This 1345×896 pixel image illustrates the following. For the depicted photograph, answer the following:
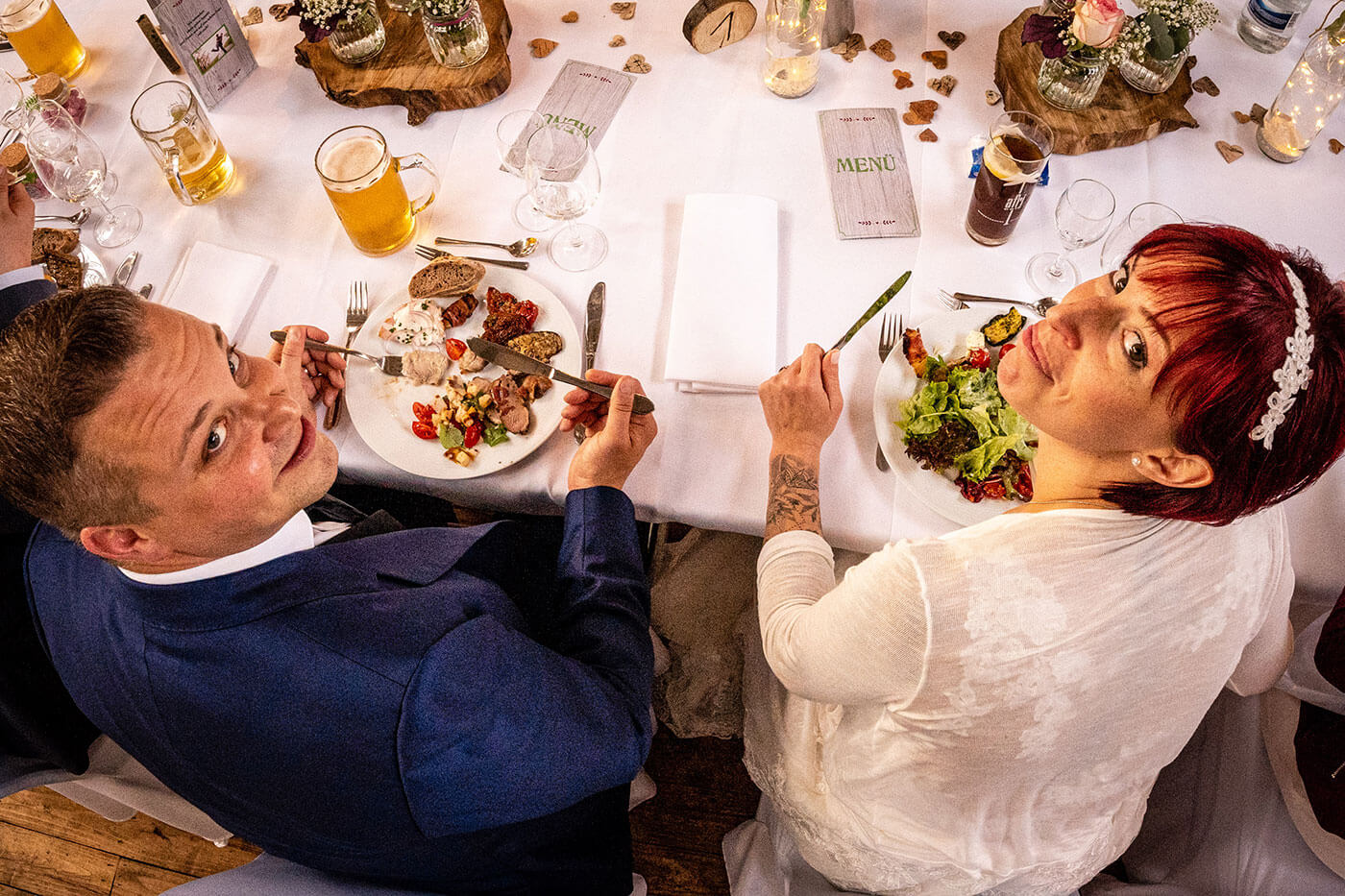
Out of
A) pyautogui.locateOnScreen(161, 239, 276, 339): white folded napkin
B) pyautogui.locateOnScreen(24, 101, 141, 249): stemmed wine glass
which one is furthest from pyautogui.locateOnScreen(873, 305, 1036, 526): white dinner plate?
pyautogui.locateOnScreen(24, 101, 141, 249): stemmed wine glass

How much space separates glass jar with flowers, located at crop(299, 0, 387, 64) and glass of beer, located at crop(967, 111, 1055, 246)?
4.83 ft

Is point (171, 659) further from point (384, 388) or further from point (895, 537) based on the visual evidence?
point (895, 537)

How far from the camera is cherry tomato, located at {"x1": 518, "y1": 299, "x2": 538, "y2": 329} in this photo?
1.75 meters

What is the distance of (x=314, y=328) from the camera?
174cm

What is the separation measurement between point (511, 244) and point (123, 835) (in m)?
2.24

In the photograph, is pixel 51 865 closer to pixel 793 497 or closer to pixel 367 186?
pixel 367 186

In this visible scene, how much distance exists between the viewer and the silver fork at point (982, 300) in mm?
1714

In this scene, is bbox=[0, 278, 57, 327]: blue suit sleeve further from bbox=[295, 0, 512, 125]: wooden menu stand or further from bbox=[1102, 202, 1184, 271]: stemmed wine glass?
Result: bbox=[1102, 202, 1184, 271]: stemmed wine glass

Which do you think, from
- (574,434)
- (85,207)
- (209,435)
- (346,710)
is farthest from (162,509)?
(85,207)

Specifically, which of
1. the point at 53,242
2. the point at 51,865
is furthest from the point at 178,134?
the point at 51,865

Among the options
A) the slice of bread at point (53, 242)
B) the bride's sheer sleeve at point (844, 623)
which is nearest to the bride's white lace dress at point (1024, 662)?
the bride's sheer sleeve at point (844, 623)

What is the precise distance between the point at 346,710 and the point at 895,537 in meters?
0.99

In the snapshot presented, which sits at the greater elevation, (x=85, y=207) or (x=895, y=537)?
(x=85, y=207)

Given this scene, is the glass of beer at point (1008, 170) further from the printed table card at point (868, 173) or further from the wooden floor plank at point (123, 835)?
the wooden floor plank at point (123, 835)
